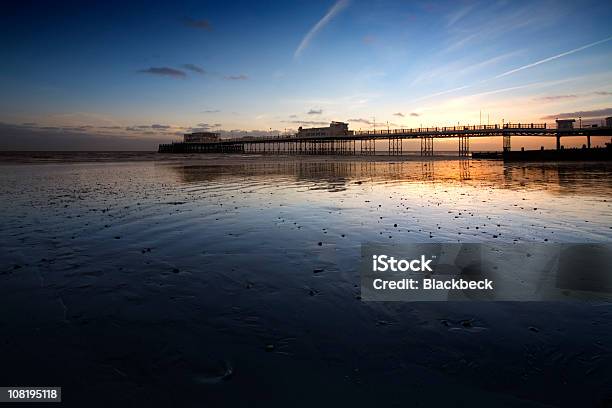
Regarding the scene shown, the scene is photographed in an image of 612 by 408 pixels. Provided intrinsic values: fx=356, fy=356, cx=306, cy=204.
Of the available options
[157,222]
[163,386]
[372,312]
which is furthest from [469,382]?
[157,222]

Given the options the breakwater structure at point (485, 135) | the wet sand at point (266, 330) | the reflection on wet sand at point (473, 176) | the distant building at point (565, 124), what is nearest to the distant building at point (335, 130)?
the breakwater structure at point (485, 135)

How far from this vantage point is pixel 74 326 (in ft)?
14.9

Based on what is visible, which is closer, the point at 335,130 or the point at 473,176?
the point at 473,176

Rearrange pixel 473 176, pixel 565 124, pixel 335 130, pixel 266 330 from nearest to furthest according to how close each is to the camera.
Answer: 1. pixel 266 330
2. pixel 473 176
3. pixel 565 124
4. pixel 335 130

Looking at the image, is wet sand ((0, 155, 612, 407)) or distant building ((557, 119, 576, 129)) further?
distant building ((557, 119, 576, 129))

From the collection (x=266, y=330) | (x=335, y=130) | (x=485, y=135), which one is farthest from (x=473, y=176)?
(x=335, y=130)

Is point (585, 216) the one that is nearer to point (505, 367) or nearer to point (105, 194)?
point (505, 367)

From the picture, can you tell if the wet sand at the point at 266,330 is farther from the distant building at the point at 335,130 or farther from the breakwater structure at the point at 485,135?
the distant building at the point at 335,130

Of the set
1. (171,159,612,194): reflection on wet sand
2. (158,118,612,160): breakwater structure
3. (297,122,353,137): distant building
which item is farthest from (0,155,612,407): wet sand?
(297,122,353,137): distant building

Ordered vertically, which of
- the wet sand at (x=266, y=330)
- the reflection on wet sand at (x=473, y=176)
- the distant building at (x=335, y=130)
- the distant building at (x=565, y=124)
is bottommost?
the wet sand at (x=266, y=330)

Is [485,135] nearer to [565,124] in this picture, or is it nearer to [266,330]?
[565,124]

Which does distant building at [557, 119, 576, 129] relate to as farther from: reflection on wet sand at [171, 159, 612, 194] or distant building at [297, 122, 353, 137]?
reflection on wet sand at [171, 159, 612, 194]

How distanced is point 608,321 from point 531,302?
882 mm

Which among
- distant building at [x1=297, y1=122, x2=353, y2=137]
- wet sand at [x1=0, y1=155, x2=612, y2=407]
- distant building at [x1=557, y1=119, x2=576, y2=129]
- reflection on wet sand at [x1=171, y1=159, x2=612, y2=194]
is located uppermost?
distant building at [x1=297, y1=122, x2=353, y2=137]
